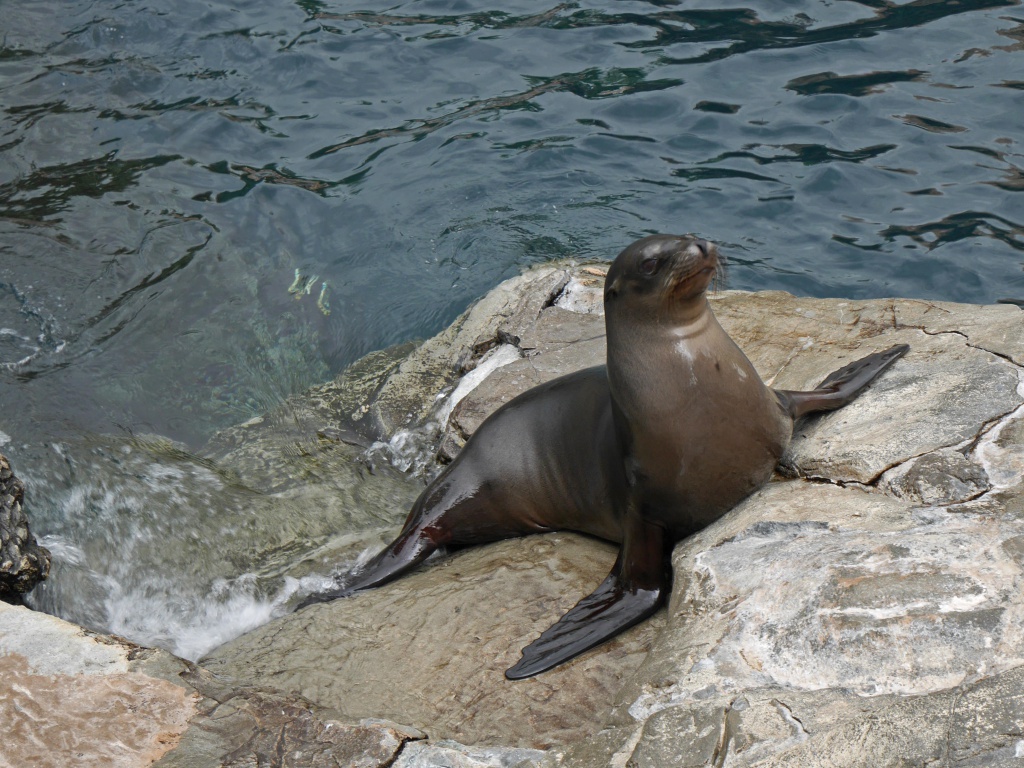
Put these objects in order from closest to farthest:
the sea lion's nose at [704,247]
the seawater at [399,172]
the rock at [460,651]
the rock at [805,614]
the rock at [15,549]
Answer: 1. the rock at [805,614]
2. the rock at [460,651]
3. the sea lion's nose at [704,247]
4. the rock at [15,549]
5. the seawater at [399,172]

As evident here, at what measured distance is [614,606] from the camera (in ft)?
12.3

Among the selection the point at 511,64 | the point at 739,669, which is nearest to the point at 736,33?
the point at 511,64

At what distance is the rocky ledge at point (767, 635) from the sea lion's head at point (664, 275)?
72 centimetres

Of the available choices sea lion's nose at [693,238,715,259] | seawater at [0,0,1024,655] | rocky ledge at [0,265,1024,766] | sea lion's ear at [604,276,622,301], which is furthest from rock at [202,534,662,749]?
seawater at [0,0,1024,655]

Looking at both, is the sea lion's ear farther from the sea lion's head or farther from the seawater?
the seawater

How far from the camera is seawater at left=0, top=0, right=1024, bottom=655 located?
6.99m

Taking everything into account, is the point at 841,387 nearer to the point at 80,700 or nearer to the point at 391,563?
the point at 391,563

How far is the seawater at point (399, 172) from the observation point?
6988 millimetres

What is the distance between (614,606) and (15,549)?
2.51 m

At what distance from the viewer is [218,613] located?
474 cm

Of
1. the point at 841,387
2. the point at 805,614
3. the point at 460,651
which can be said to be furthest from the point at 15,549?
the point at 841,387

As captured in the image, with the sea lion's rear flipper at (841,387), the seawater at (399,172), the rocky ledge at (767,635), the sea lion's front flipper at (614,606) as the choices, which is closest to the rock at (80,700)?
the rocky ledge at (767,635)

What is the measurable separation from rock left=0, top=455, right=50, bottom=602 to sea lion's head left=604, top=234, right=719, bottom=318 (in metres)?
2.65

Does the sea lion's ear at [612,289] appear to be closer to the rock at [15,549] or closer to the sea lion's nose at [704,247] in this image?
the sea lion's nose at [704,247]
